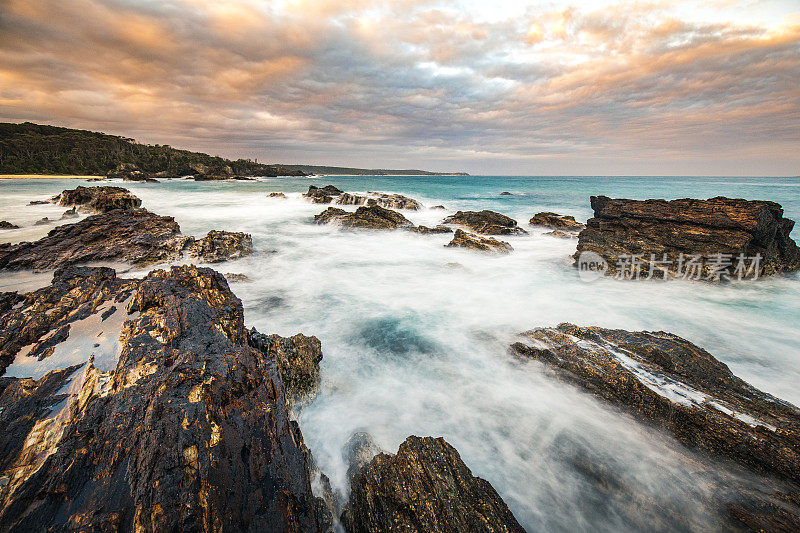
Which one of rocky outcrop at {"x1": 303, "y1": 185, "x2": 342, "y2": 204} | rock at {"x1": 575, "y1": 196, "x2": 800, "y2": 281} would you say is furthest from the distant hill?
rock at {"x1": 575, "y1": 196, "x2": 800, "y2": 281}

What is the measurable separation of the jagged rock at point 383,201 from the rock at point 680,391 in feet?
80.5

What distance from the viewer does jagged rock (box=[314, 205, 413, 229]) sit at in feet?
61.1

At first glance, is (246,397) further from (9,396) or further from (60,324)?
(60,324)

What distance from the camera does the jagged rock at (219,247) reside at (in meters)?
11.2

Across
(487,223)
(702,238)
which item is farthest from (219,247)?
(702,238)

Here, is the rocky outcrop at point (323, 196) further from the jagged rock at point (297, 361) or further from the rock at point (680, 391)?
the rock at point (680, 391)

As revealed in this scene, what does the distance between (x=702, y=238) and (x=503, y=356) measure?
1021 cm

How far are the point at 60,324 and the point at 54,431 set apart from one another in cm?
223

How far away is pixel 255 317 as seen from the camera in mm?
7289

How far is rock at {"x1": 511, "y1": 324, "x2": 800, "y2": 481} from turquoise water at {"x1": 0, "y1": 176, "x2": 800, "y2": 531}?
315mm

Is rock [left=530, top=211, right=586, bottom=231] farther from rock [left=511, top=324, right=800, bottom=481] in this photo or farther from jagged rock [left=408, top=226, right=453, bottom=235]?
rock [left=511, top=324, right=800, bottom=481]

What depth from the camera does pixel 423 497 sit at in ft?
9.29

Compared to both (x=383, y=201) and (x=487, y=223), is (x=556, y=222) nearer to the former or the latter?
(x=487, y=223)

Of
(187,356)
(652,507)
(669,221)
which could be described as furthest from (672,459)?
(669,221)
